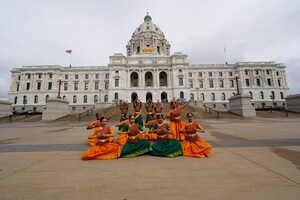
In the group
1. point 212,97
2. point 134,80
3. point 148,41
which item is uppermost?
point 148,41

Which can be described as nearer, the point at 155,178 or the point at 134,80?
the point at 155,178

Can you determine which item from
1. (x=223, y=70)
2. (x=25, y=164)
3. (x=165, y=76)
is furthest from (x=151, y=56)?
(x=25, y=164)

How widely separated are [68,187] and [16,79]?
238 feet

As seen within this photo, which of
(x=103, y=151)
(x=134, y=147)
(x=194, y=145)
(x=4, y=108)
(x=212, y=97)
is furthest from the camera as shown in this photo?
(x=212, y=97)

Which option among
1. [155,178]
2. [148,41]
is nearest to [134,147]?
[155,178]

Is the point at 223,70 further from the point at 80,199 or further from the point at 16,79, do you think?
the point at 16,79

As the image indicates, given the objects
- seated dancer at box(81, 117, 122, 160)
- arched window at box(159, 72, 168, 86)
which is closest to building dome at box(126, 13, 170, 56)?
arched window at box(159, 72, 168, 86)

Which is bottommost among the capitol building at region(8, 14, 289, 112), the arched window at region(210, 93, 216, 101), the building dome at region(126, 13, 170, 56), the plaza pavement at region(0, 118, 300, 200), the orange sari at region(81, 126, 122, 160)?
the plaza pavement at region(0, 118, 300, 200)

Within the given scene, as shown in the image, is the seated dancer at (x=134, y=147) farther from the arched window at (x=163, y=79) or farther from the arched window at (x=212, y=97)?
the arched window at (x=212, y=97)

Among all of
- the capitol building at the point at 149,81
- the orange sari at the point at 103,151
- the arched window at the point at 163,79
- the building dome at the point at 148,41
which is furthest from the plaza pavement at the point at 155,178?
the building dome at the point at 148,41

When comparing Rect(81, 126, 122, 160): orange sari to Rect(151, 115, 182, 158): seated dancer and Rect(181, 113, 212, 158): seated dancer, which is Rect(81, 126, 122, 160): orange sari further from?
Rect(181, 113, 212, 158): seated dancer

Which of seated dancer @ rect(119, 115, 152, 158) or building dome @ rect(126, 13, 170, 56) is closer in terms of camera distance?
seated dancer @ rect(119, 115, 152, 158)

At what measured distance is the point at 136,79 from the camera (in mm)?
51875

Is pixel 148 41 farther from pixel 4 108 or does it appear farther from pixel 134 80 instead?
pixel 4 108
